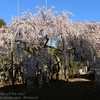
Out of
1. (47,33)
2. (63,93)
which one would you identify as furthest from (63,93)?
(47,33)

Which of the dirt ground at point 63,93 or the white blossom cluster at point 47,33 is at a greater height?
the white blossom cluster at point 47,33

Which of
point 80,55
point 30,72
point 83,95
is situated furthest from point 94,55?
point 30,72

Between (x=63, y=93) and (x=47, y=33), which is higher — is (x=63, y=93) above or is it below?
below

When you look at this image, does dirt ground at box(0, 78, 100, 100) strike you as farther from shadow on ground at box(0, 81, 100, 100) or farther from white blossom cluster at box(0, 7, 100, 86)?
white blossom cluster at box(0, 7, 100, 86)

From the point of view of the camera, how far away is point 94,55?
24.2 ft

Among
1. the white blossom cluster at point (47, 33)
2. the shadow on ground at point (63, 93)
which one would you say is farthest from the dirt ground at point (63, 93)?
the white blossom cluster at point (47, 33)

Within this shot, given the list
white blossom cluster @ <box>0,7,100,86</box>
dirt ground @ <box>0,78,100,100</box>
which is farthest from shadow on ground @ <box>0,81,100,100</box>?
white blossom cluster @ <box>0,7,100,86</box>

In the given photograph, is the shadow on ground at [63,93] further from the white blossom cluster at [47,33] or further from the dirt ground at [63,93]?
the white blossom cluster at [47,33]

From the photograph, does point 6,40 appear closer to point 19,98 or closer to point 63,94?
point 19,98

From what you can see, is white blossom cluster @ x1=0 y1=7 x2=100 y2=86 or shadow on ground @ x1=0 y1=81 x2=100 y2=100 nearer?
shadow on ground @ x1=0 y1=81 x2=100 y2=100

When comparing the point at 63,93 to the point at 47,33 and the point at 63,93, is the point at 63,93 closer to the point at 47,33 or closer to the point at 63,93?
the point at 63,93

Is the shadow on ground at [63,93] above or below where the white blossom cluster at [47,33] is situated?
below

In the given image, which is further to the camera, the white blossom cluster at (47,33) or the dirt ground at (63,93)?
the white blossom cluster at (47,33)

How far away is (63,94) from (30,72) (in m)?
1.57
